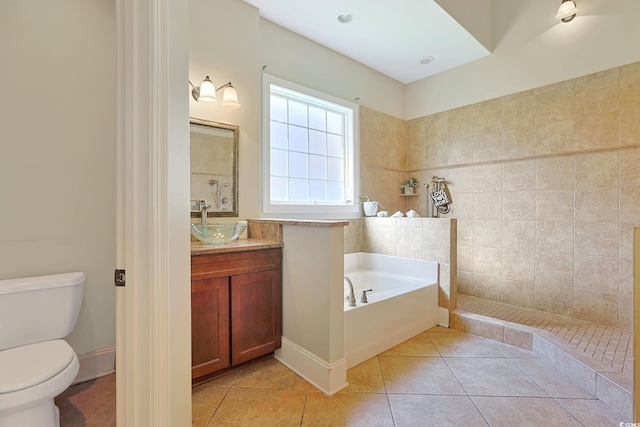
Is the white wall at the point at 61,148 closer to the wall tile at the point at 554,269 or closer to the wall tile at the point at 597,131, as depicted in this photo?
the wall tile at the point at 554,269

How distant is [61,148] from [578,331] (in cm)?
407

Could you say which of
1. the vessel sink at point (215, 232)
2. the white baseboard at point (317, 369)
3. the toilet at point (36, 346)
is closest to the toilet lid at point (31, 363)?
the toilet at point (36, 346)

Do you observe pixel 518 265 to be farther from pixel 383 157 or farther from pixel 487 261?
pixel 383 157

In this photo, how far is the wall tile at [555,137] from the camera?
2771 mm

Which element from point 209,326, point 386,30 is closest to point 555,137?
point 386,30

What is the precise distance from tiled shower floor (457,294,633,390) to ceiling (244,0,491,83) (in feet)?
9.05

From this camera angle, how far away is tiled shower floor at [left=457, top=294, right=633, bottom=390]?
6.15 feet

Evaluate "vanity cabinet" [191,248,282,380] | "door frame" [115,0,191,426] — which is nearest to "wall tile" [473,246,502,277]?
"vanity cabinet" [191,248,282,380]

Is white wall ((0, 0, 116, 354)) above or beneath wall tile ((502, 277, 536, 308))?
above

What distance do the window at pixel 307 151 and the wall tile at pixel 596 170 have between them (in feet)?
7.02

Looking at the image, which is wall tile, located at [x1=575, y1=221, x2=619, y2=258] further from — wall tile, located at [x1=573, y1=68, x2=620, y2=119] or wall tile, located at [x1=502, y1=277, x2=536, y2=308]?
wall tile, located at [x1=573, y1=68, x2=620, y2=119]

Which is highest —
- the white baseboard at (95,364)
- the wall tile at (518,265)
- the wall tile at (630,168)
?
the wall tile at (630,168)

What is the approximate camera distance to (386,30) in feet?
9.32

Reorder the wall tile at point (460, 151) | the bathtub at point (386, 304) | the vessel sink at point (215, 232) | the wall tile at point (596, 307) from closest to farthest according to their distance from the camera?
the vessel sink at point (215, 232) < the bathtub at point (386, 304) < the wall tile at point (596, 307) < the wall tile at point (460, 151)
